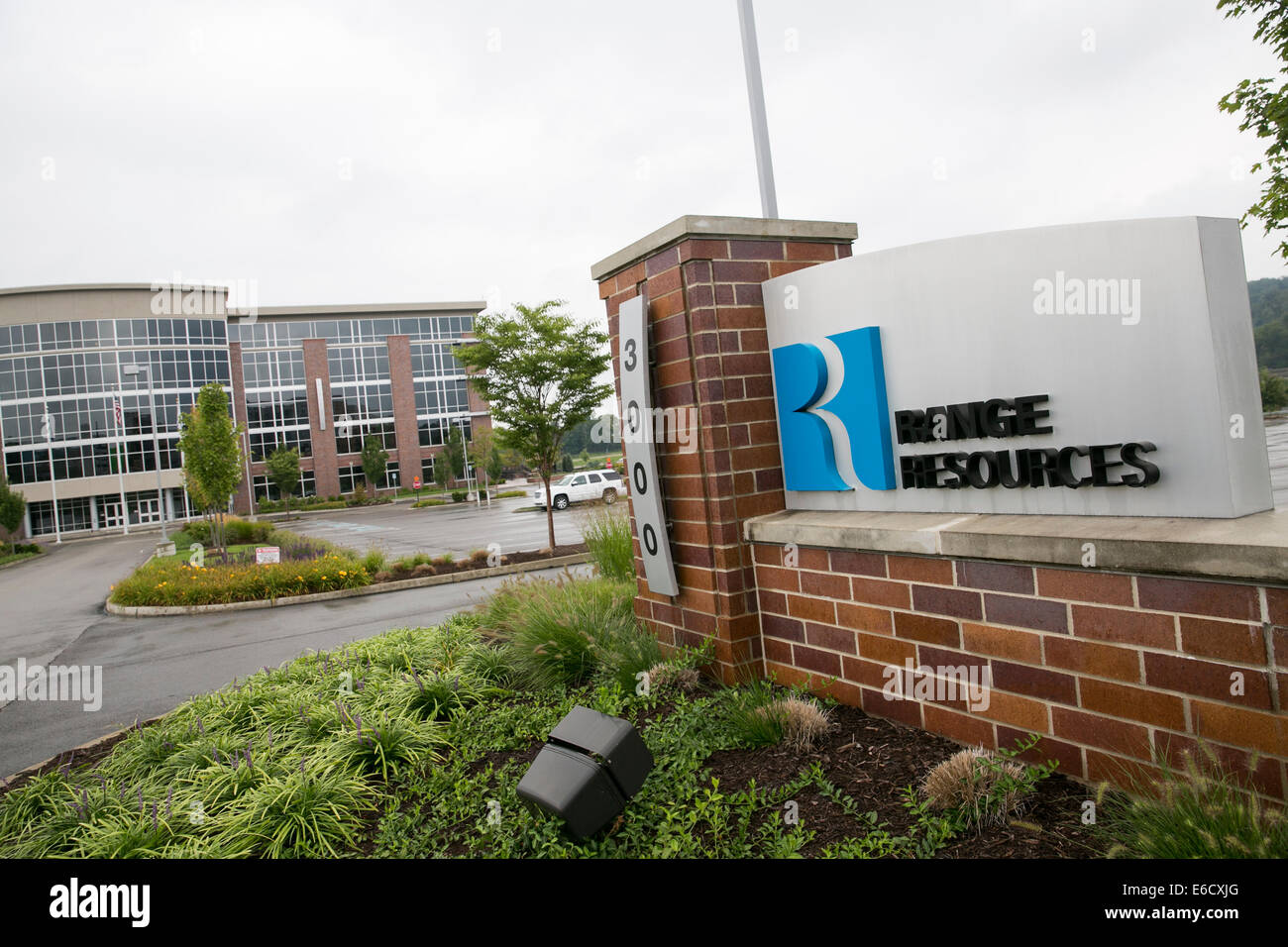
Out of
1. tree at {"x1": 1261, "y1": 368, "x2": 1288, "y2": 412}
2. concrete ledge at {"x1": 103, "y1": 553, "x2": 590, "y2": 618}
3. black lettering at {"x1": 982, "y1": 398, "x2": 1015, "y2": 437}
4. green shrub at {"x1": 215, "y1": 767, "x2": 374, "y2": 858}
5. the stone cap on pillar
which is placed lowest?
green shrub at {"x1": 215, "y1": 767, "x2": 374, "y2": 858}

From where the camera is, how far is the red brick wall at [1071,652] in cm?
248

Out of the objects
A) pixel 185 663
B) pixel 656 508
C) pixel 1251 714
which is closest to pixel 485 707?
pixel 656 508

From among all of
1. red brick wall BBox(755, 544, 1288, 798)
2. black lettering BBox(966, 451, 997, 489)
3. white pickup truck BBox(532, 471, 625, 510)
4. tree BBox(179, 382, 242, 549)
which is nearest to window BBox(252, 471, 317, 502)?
white pickup truck BBox(532, 471, 625, 510)

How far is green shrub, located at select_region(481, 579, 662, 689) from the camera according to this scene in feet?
15.6

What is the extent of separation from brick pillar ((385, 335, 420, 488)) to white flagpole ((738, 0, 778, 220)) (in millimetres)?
57937

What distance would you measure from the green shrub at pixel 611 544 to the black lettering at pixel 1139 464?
4.26m

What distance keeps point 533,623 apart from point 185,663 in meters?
6.19

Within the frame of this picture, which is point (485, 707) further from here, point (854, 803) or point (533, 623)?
point (854, 803)

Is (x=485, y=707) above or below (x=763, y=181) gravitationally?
below

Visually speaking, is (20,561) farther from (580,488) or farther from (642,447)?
(642,447)

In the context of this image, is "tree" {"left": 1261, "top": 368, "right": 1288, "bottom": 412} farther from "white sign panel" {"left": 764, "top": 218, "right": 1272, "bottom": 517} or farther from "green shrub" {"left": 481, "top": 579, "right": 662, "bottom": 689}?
"green shrub" {"left": 481, "top": 579, "right": 662, "bottom": 689}

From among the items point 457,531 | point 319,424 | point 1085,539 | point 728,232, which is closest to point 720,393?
point 728,232

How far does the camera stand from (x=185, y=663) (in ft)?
29.9
